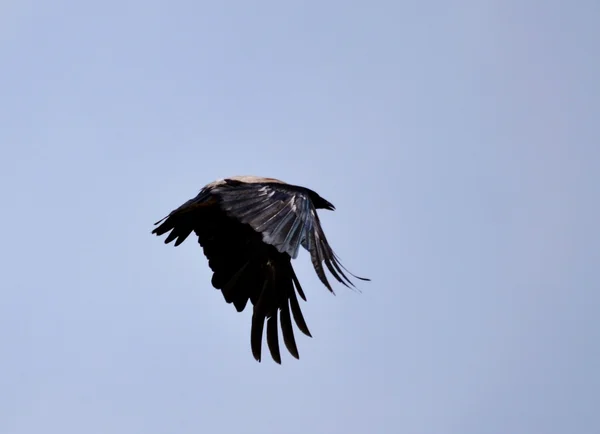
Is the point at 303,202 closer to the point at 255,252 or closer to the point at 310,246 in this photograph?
the point at 310,246

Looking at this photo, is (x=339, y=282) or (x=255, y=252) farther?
(x=255, y=252)

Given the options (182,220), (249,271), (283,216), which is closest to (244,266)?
(249,271)

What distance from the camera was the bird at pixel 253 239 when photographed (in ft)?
41.5

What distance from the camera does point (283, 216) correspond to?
40.4 feet

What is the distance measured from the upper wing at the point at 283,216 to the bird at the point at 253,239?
0.01 meters

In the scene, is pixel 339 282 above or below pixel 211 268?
below

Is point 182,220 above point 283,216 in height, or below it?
above

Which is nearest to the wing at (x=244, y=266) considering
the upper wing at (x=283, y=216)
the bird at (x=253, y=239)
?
the bird at (x=253, y=239)

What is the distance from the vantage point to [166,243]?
14.5 metres

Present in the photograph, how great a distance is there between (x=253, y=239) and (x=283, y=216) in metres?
2.38

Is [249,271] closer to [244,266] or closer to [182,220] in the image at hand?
[244,266]

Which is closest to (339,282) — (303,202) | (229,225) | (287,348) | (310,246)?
(310,246)

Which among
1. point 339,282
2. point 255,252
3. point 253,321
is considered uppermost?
point 255,252

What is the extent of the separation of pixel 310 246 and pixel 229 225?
9.58ft
